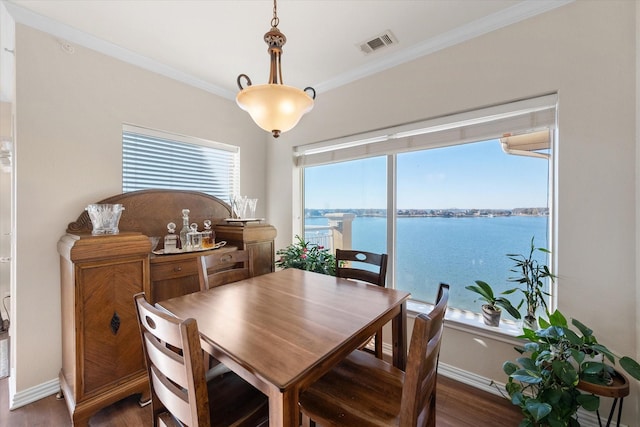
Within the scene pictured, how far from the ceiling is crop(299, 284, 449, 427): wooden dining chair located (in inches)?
74.0

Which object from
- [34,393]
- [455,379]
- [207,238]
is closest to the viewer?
[34,393]

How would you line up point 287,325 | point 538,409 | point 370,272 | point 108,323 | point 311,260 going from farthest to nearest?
point 311,260 < point 370,272 < point 108,323 < point 538,409 < point 287,325

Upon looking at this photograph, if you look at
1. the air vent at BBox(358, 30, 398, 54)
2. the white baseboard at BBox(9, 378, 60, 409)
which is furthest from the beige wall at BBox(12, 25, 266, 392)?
the air vent at BBox(358, 30, 398, 54)

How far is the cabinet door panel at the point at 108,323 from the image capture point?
5.24 feet

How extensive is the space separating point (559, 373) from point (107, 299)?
102 inches

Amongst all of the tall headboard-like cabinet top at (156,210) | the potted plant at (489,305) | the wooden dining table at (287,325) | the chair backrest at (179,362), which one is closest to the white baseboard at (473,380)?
the potted plant at (489,305)

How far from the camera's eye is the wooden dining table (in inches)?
32.6

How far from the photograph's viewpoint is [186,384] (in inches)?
32.6

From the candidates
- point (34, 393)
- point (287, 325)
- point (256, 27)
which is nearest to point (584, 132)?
point (287, 325)

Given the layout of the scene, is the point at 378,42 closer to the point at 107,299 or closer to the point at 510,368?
the point at 510,368

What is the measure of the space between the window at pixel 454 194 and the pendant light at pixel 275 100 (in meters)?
1.30

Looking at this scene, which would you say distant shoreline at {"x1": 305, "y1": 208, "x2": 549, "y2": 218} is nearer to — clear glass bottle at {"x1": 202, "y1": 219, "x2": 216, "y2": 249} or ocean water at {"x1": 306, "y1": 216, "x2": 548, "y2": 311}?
ocean water at {"x1": 306, "y1": 216, "x2": 548, "y2": 311}

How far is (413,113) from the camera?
2.21 metres

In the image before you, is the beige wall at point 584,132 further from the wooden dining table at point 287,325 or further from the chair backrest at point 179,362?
the chair backrest at point 179,362
